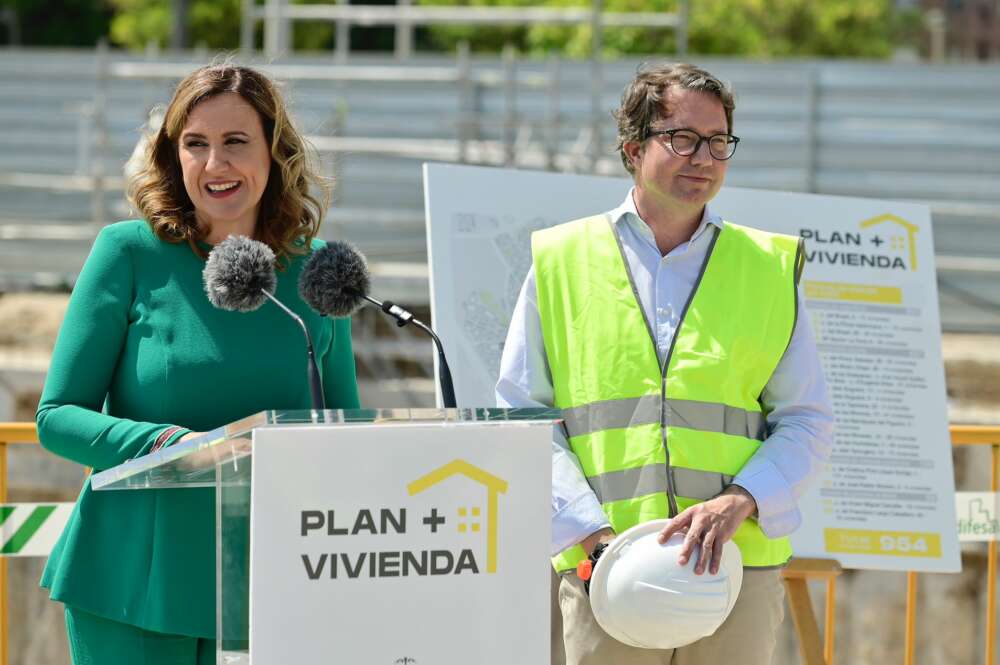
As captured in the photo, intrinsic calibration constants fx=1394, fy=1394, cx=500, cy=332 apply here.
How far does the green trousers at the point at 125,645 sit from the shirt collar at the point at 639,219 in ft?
4.04

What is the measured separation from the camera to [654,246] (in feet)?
9.63

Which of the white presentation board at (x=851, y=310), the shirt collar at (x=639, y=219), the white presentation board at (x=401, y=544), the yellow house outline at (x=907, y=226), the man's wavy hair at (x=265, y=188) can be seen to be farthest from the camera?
the yellow house outline at (x=907, y=226)

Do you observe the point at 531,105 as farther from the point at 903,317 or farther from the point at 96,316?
the point at 96,316

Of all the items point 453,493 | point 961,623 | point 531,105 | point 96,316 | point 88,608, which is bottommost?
point 961,623

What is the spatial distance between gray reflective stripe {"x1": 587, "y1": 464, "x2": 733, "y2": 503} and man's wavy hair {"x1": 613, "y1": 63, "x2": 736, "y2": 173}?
70 centimetres

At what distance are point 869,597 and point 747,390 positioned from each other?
4719 mm

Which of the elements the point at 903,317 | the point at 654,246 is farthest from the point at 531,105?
the point at 654,246

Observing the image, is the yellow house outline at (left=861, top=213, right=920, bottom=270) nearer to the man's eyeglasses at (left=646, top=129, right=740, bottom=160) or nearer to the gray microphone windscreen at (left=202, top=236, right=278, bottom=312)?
the man's eyeglasses at (left=646, top=129, right=740, bottom=160)

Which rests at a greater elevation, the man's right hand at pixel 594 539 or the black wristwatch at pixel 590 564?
the man's right hand at pixel 594 539

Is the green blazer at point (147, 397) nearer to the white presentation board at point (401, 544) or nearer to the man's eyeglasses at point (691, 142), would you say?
the white presentation board at point (401, 544)

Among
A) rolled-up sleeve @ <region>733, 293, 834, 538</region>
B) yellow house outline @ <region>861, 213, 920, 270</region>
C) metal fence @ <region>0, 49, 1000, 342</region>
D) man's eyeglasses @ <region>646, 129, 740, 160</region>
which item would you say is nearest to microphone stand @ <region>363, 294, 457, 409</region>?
rolled-up sleeve @ <region>733, 293, 834, 538</region>

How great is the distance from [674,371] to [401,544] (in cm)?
94

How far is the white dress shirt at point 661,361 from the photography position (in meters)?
2.72

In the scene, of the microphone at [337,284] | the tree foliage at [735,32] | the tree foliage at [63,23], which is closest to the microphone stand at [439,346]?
the microphone at [337,284]
